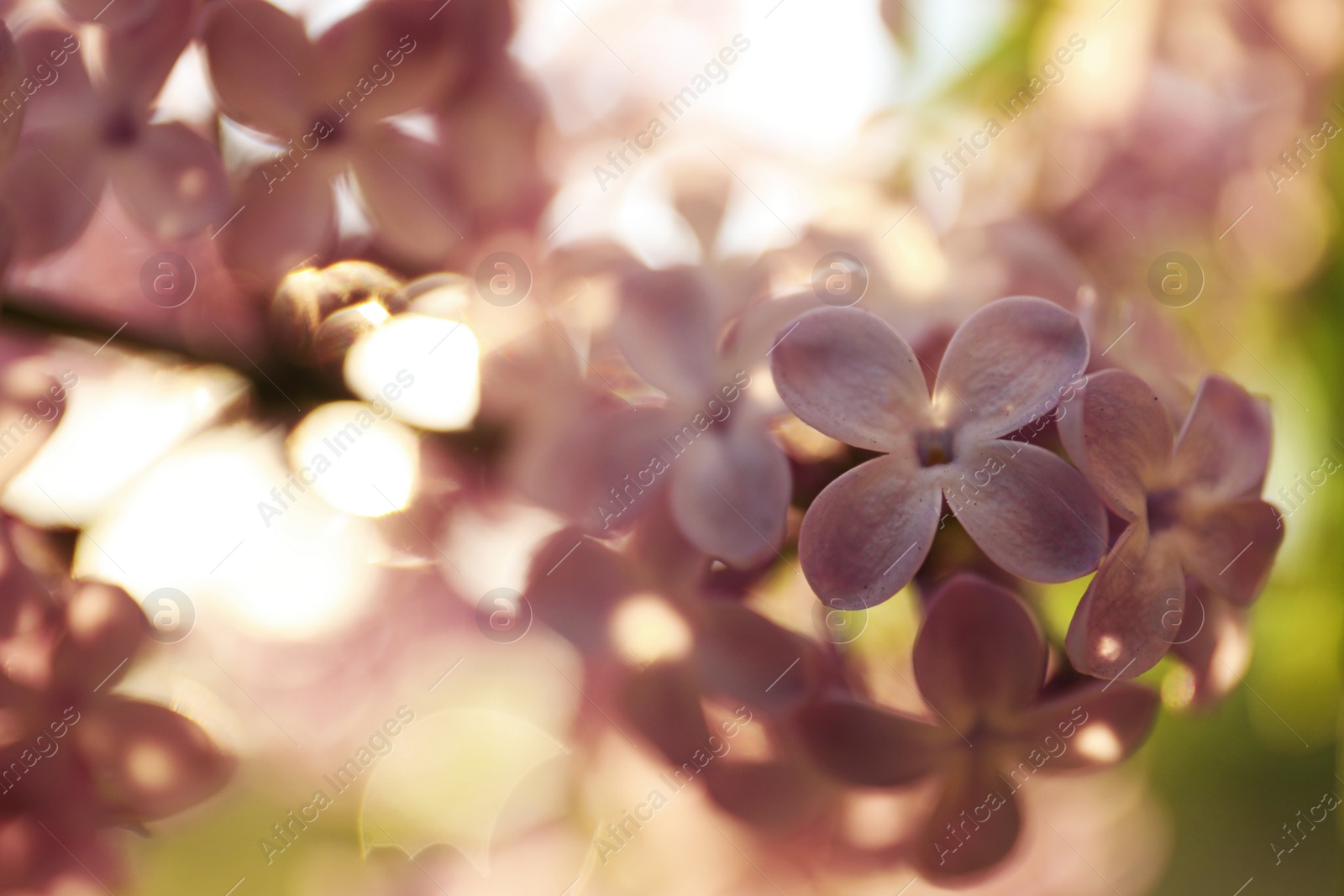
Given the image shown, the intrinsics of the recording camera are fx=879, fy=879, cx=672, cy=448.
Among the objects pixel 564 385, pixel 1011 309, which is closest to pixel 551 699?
pixel 564 385

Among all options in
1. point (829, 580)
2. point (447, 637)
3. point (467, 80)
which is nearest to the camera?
point (829, 580)

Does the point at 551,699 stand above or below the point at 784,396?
below

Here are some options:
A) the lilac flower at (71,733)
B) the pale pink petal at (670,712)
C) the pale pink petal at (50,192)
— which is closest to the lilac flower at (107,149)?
the pale pink petal at (50,192)

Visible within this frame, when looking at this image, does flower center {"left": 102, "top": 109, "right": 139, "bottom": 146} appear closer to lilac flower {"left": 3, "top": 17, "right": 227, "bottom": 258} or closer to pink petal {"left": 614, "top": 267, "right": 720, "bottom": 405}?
lilac flower {"left": 3, "top": 17, "right": 227, "bottom": 258}

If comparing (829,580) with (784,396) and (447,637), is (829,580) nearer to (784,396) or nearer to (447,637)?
(784,396)

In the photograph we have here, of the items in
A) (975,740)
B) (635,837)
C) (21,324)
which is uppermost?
(21,324)

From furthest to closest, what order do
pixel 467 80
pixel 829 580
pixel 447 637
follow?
pixel 447 637 → pixel 467 80 → pixel 829 580

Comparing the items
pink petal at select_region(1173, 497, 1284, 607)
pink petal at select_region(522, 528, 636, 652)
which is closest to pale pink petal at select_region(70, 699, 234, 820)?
pink petal at select_region(522, 528, 636, 652)
